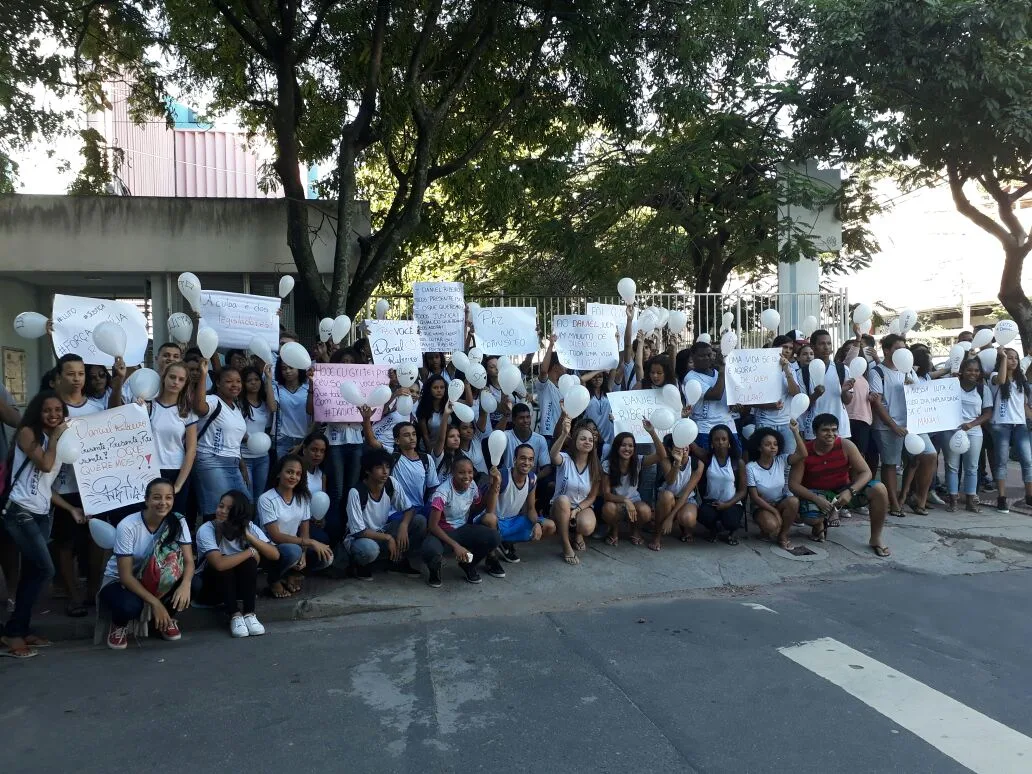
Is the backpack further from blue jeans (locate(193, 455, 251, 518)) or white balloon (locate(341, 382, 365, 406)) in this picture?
white balloon (locate(341, 382, 365, 406))

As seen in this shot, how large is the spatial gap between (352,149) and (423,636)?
5766mm

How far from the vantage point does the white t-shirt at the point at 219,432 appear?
614 cm

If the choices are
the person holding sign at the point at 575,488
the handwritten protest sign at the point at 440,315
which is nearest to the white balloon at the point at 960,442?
the person holding sign at the point at 575,488

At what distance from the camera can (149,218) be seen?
1087 cm

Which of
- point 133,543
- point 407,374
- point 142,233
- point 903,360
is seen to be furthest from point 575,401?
point 142,233

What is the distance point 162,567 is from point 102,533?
1.72ft

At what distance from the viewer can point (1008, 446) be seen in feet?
29.2

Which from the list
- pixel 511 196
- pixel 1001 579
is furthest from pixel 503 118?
pixel 1001 579

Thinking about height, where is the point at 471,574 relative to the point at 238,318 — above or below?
below

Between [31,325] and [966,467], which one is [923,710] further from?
[31,325]

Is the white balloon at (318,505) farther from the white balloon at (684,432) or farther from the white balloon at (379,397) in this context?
the white balloon at (684,432)

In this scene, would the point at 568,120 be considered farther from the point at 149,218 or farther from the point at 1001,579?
the point at 1001,579

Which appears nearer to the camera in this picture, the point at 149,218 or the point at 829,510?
the point at 829,510

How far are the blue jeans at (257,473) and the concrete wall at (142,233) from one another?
509cm
